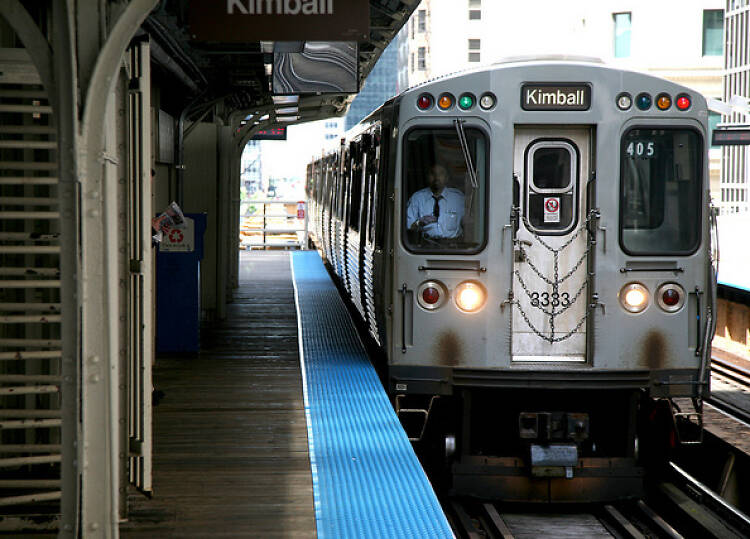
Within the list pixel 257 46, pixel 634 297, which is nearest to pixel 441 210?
pixel 634 297

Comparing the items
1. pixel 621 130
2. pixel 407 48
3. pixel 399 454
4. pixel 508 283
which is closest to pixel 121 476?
pixel 399 454

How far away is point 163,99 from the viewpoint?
10.2 metres

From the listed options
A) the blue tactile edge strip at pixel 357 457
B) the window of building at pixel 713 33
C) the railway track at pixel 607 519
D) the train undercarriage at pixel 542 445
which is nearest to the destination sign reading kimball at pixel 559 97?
the train undercarriage at pixel 542 445

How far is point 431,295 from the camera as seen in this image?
23.5 feet

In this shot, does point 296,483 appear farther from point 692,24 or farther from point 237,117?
point 692,24

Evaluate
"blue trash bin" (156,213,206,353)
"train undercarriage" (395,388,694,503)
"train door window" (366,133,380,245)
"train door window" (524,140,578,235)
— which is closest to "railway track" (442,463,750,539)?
"train undercarriage" (395,388,694,503)

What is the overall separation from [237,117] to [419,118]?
297 inches

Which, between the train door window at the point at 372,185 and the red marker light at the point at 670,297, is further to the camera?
the train door window at the point at 372,185

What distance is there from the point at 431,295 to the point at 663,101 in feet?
6.80

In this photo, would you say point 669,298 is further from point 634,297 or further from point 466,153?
point 466,153

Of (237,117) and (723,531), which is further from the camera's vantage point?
(237,117)

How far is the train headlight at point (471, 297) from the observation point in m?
7.11

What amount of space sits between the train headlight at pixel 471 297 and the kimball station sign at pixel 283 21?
2.31m

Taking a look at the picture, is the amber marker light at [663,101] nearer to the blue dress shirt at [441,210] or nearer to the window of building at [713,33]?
the blue dress shirt at [441,210]
